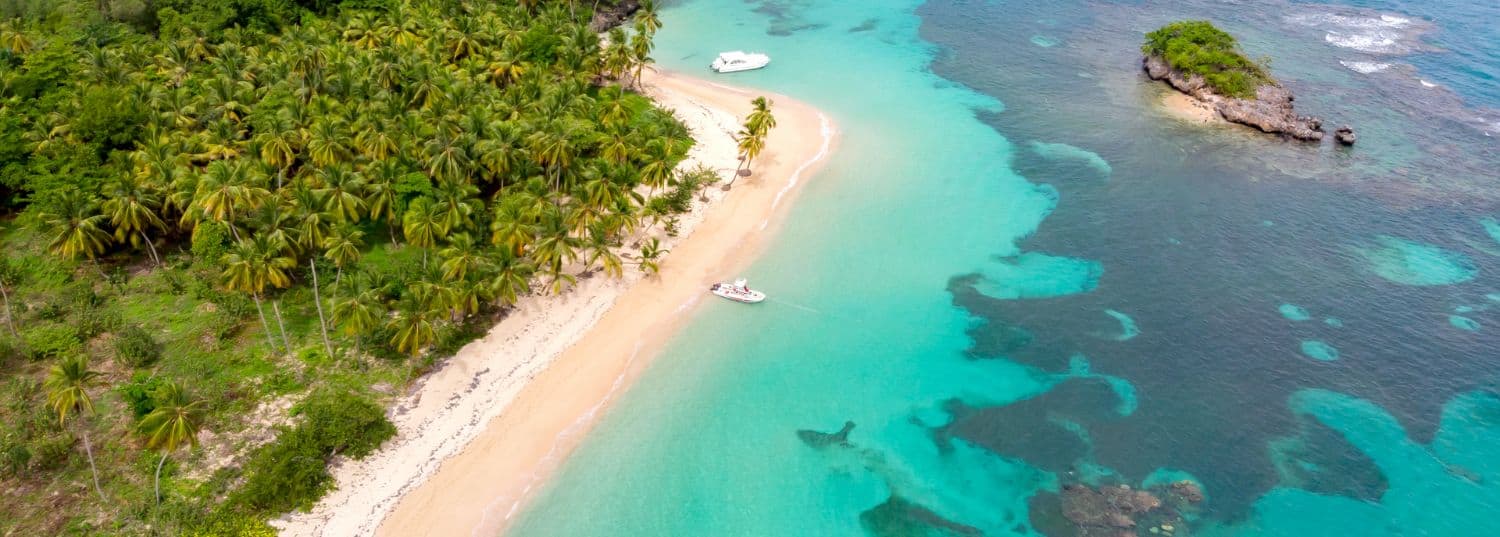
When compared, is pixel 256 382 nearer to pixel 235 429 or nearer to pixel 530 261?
pixel 235 429

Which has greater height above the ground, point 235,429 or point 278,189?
point 278,189

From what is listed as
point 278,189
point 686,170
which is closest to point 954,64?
point 686,170

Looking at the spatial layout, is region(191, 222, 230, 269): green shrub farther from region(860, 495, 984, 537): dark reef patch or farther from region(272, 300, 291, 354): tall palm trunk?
region(860, 495, 984, 537): dark reef patch

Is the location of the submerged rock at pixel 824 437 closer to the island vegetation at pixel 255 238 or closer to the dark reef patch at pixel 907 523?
the dark reef patch at pixel 907 523

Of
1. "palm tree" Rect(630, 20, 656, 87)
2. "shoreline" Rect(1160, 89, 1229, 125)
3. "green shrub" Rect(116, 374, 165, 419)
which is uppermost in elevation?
"palm tree" Rect(630, 20, 656, 87)

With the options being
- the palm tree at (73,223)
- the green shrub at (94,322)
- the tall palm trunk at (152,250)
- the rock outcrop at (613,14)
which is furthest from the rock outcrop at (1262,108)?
the palm tree at (73,223)

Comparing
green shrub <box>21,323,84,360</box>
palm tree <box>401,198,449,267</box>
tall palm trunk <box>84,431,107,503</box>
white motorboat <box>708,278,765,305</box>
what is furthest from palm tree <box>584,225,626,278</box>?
green shrub <box>21,323,84,360</box>
